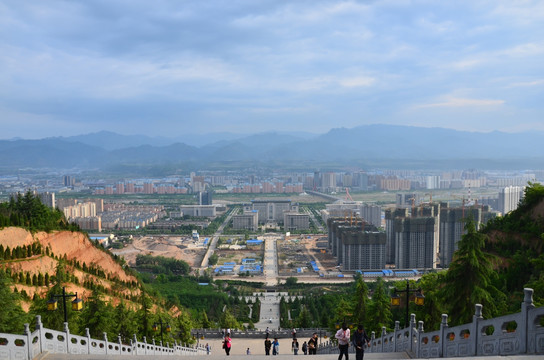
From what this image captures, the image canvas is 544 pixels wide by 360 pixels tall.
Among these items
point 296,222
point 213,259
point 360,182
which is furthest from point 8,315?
point 360,182

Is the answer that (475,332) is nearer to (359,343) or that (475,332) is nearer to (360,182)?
(359,343)

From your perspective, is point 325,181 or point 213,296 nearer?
point 213,296

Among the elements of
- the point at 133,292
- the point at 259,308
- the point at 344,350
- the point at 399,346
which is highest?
the point at 344,350

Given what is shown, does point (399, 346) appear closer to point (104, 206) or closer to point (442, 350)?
point (442, 350)

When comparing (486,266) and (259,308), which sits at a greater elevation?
(486,266)

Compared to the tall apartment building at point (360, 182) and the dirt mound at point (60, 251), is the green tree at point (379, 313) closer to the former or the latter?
the dirt mound at point (60, 251)

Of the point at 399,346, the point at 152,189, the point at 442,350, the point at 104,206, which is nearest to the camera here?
the point at 442,350

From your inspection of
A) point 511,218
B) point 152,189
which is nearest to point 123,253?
point 511,218
